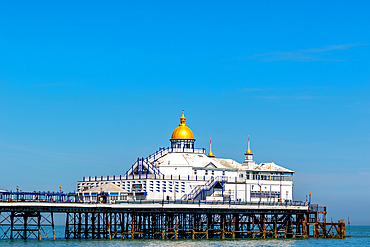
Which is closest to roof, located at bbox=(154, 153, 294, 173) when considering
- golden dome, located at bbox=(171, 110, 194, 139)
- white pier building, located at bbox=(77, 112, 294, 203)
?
white pier building, located at bbox=(77, 112, 294, 203)

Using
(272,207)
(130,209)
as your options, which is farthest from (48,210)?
(272,207)

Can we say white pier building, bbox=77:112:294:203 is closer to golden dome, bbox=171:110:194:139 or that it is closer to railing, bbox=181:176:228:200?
railing, bbox=181:176:228:200

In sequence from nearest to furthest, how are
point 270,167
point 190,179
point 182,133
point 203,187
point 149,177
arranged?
1. point 149,177
2. point 203,187
3. point 190,179
4. point 270,167
5. point 182,133

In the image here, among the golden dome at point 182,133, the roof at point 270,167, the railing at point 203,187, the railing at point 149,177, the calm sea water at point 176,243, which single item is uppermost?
the golden dome at point 182,133

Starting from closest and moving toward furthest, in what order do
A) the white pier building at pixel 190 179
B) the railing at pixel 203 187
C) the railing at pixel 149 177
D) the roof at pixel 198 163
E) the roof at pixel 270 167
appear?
the white pier building at pixel 190 179, the railing at pixel 203 187, the railing at pixel 149 177, the roof at pixel 198 163, the roof at pixel 270 167

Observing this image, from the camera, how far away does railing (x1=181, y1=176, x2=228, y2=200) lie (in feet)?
399

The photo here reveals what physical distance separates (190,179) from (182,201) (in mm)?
17249

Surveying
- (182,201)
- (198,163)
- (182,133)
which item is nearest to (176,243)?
(182,201)

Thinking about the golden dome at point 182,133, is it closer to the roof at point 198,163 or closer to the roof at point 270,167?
the roof at point 198,163

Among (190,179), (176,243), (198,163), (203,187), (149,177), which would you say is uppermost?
(198,163)

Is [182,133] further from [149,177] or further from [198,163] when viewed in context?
[149,177]

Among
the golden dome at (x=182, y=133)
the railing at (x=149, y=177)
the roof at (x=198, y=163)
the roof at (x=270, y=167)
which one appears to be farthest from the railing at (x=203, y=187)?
the golden dome at (x=182, y=133)

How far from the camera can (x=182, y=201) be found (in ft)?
357

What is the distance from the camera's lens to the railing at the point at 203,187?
122 meters
